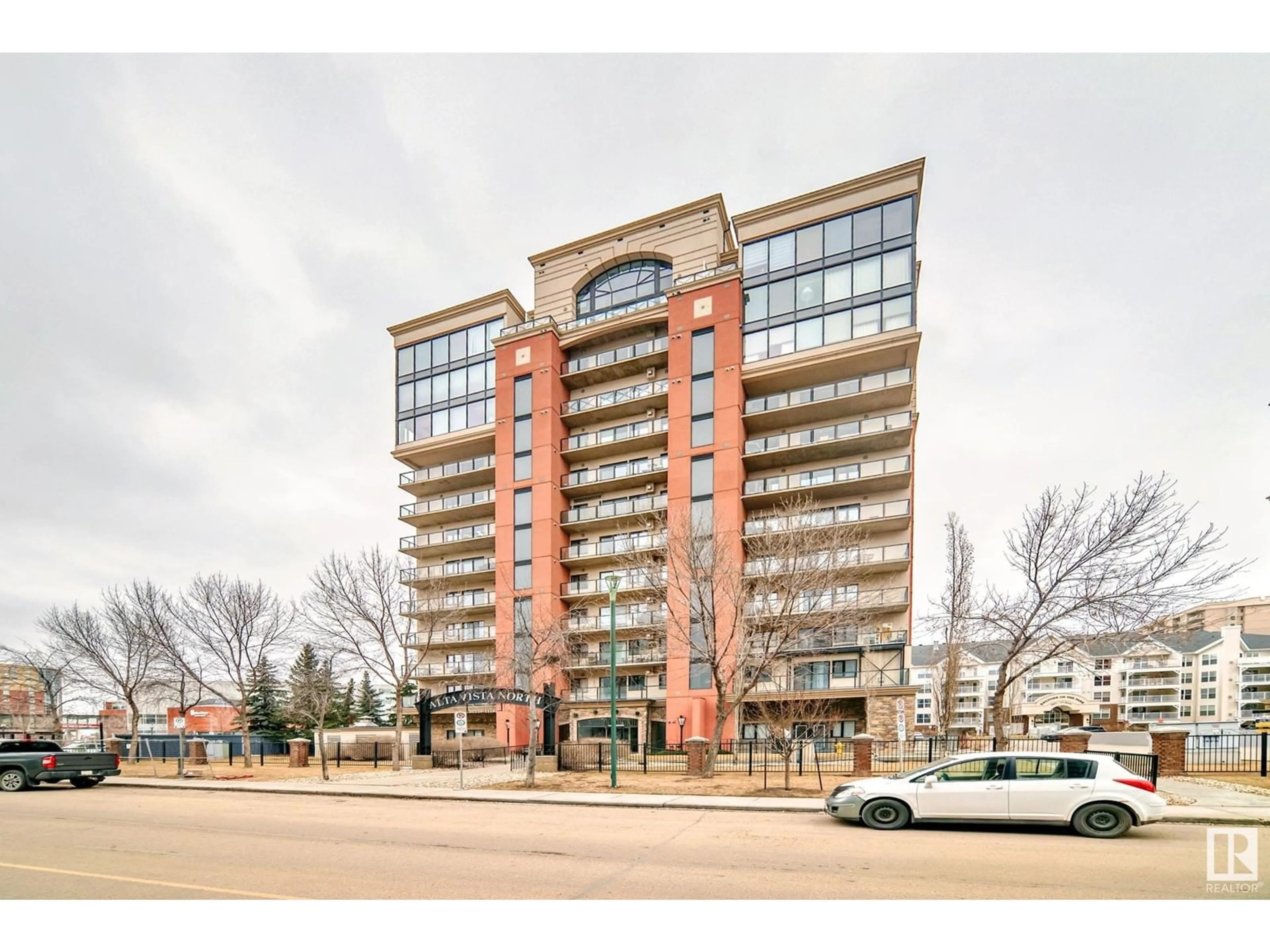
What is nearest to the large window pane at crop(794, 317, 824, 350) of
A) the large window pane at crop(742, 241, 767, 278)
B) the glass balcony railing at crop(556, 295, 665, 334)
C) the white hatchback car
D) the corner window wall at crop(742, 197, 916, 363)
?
the corner window wall at crop(742, 197, 916, 363)

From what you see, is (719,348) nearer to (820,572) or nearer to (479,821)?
(820,572)

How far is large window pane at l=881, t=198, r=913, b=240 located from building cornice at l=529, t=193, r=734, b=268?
10.3 m

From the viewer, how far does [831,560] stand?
2284cm

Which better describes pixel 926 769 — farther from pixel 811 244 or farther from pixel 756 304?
pixel 811 244

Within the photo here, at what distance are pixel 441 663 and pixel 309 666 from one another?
28.5 ft

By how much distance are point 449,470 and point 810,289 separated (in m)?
27.6

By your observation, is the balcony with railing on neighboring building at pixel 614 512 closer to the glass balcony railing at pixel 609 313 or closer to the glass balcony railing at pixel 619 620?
the glass balcony railing at pixel 619 620

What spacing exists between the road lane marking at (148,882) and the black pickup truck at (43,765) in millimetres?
13772

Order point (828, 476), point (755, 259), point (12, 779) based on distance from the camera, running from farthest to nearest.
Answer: point (755, 259), point (828, 476), point (12, 779)

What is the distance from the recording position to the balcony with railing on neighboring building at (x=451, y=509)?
152ft

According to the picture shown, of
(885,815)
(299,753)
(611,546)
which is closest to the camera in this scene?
(885,815)

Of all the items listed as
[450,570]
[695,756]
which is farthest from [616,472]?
[695,756]

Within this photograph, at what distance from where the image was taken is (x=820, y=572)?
72.4 ft

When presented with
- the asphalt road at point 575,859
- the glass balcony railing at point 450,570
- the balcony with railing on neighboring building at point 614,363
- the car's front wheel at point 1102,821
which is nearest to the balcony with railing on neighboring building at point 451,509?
the glass balcony railing at point 450,570
